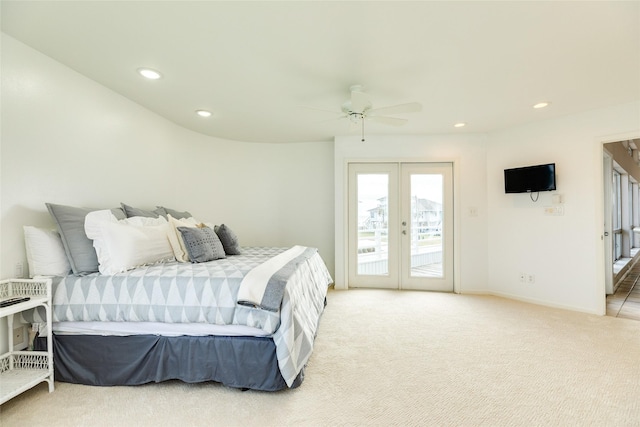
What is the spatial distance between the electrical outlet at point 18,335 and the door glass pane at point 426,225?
4.29 m

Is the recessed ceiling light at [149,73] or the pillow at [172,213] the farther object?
the pillow at [172,213]

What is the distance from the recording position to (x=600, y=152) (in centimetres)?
339

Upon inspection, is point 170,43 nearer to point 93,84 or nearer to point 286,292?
point 93,84

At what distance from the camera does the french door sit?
4453mm

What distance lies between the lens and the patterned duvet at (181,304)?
1.90 metres

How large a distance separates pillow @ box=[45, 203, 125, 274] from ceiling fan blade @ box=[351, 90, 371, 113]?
7.67ft

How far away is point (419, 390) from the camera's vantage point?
1957mm

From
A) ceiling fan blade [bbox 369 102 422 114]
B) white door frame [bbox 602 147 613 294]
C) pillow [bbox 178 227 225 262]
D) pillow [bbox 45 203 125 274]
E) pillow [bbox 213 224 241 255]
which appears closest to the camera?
pillow [bbox 45 203 125 274]

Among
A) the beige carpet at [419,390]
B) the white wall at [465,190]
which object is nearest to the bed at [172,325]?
the beige carpet at [419,390]

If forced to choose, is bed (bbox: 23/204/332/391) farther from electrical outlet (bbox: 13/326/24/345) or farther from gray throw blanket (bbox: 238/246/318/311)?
electrical outlet (bbox: 13/326/24/345)

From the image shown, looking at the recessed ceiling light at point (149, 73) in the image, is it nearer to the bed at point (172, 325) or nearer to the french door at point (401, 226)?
the bed at point (172, 325)

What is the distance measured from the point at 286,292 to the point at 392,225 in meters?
2.90

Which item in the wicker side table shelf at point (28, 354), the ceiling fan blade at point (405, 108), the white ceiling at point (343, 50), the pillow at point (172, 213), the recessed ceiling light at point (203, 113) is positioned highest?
the recessed ceiling light at point (203, 113)

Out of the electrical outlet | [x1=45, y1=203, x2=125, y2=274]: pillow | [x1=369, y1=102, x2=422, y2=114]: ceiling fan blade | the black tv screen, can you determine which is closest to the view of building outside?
the black tv screen
